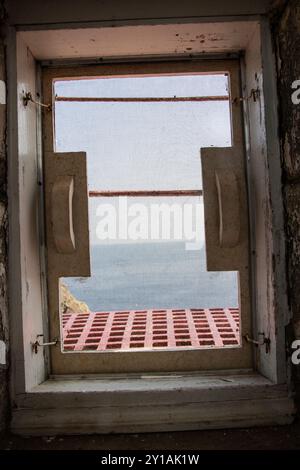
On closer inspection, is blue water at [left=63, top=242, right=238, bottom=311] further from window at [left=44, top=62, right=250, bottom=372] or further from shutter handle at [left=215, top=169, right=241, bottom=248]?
shutter handle at [left=215, top=169, right=241, bottom=248]

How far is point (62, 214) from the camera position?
1.67 metres

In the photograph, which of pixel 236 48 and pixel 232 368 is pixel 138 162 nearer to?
pixel 236 48

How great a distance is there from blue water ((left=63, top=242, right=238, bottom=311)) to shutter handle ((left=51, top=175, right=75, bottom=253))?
37 cm

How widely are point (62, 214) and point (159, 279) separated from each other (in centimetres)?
87

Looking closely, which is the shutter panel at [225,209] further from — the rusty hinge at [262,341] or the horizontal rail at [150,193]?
the horizontal rail at [150,193]

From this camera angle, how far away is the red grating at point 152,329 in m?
2.09

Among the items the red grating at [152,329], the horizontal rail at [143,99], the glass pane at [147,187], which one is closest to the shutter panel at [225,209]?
the glass pane at [147,187]

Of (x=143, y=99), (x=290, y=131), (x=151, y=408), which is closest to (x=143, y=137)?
(x=143, y=99)

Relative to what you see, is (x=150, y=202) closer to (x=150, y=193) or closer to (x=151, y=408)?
(x=150, y=193)

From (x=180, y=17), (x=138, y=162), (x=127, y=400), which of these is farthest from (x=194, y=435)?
(x=180, y=17)

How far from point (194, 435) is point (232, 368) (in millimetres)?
365

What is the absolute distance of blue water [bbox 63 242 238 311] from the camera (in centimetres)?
212

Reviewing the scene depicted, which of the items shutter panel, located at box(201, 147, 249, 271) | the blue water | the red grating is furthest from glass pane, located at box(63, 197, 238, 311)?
shutter panel, located at box(201, 147, 249, 271)
